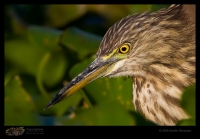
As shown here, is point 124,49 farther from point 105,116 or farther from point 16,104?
point 16,104

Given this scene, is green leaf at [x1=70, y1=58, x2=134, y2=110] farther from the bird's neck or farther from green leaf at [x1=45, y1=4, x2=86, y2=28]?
green leaf at [x1=45, y1=4, x2=86, y2=28]

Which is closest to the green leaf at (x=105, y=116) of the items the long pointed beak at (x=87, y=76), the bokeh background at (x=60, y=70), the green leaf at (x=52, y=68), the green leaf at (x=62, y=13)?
the bokeh background at (x=60, y=70)

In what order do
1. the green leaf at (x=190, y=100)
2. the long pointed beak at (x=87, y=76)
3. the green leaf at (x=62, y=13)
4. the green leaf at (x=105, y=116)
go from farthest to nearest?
1. the green leaf at (x=62, y=13)
2. the long pointed beak at (x=87, y=76)
3. the green leaf at (x=105, y=116)
4. the green leaf at (x=190, y=100)

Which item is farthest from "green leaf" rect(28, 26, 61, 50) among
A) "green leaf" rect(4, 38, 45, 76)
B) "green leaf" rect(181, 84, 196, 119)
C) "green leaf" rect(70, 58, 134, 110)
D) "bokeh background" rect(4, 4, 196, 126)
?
"green leaf" rect(181, 84, 196, 119)

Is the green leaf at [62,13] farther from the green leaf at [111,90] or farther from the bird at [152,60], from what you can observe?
the bird at [152,60]

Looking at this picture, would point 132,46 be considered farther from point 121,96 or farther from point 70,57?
point 70,57

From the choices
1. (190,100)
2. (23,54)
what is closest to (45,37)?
(23,54)
